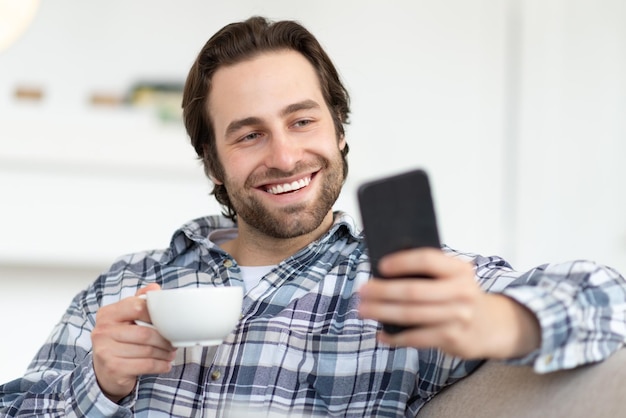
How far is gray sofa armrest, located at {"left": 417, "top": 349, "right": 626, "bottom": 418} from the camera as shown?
3.49 ft

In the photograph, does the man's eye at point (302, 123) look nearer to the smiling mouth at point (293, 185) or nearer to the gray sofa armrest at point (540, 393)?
the smiling mouth at point (293, 185)

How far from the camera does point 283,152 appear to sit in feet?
5.60

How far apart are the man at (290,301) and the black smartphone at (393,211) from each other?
0.17ft

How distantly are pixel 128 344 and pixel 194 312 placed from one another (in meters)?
0.18

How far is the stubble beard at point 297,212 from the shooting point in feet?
5.64

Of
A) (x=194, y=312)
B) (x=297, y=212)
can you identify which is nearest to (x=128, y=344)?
(x=194, y=312)

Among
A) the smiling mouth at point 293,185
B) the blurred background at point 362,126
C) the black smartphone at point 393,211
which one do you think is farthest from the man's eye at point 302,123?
the blurred background at point 362,126

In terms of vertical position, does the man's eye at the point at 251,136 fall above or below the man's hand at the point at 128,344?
above

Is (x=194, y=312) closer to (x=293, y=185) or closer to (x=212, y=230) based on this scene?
(x=293, y=185)

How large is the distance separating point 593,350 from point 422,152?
9.95 ft

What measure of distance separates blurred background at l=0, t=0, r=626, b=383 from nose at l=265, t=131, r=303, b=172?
1993 mm

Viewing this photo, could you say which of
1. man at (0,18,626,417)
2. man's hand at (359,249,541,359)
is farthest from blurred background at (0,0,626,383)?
man's hand at (359,249,541,359)

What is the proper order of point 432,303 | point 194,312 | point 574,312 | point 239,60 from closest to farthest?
point 432,303 < point 574,312 < point 194,312 < point 239,60

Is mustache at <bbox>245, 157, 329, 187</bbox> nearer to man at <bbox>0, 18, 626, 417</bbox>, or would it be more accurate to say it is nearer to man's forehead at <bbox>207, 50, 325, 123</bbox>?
man at <bbox>0, 18, 626, 417</bbox>
